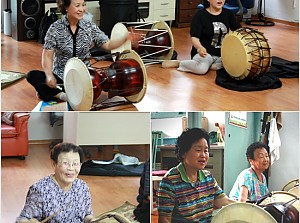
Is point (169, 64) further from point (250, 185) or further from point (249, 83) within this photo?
point (250, 185)

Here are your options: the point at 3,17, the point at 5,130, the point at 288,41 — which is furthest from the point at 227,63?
the point at 3,17

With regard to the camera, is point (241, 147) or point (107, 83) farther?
point (107, 83)

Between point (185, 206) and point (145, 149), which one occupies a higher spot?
point (145, 149)

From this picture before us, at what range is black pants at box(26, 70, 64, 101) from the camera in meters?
3.60

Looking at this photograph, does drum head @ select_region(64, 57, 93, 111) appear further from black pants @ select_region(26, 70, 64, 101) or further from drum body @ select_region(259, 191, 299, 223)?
drum body @ select_region(259, 191, 299, 223)

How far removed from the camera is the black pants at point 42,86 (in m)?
3.60

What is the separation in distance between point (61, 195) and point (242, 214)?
2.10ft

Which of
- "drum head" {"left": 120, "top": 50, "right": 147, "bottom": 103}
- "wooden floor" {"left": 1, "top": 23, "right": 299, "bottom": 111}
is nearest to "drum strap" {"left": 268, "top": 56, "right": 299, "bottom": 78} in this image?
"wooden floor" {"left": 1, "top": 23, "right": 299, "bottom": 111}

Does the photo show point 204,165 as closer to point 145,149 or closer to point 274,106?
point 145,149

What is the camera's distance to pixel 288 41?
5621 mm

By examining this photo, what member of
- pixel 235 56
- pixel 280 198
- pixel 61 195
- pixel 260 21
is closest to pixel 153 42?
pixel 235 56

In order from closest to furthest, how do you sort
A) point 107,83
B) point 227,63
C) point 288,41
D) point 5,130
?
point 5,130
point 107,83
point 227,63
point 288,41

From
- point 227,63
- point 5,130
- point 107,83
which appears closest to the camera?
point 5,130

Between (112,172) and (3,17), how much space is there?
3.93 m
